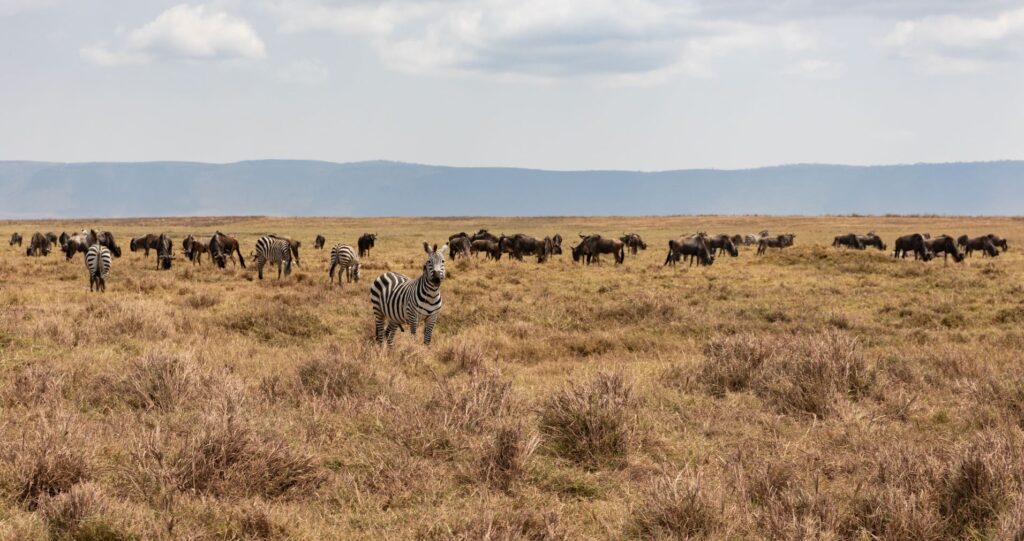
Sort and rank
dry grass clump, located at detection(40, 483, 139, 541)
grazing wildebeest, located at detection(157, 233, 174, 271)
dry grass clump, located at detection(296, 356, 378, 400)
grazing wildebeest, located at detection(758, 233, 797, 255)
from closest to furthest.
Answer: dry grass clump, located at detection(40, 483, 139, 541), dry grass clump, located at detection(296, 356, 378, 400), grazing wildebeest, located at detection(157, 233, 174, 271), grazing wildebeest, located at detection(758, 233, 797, 255)

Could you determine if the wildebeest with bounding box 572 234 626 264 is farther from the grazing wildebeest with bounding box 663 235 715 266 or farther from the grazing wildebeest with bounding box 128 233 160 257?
the grazing wildebeest with bounding box 128 233 160 257

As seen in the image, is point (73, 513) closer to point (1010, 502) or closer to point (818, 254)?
point (1010, 502)

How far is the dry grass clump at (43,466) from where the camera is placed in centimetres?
579

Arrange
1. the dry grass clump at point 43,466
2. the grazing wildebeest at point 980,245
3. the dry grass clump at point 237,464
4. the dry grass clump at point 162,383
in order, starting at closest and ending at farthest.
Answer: the dry grass clump at point 43,466 → the dry grass clump at point 237,464 → the dry grass clump at point 162,383 → the grazing wildebeest at point 980,245

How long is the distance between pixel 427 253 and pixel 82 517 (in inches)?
393

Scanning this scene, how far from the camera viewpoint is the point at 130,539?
5.12 metres

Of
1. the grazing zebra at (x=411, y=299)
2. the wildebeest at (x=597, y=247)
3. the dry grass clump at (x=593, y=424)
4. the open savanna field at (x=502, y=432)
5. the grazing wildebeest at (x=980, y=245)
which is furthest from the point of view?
the grazing wildebeest at (x=980, y=245)

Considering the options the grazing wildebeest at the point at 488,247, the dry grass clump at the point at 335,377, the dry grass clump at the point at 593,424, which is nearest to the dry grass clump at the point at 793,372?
the dry grass clump at the point at 593,424

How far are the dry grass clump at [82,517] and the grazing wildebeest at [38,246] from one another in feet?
134

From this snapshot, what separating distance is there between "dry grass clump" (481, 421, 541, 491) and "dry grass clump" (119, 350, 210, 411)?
390cm

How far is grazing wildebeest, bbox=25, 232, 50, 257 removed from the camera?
40422 mm

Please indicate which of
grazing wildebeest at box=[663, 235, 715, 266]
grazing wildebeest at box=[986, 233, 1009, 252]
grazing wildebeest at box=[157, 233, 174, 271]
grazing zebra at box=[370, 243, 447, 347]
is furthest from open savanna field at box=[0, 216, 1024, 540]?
grazing wildebeest at box=[986, 233, 1009, 252]

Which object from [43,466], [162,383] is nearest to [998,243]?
[162,383]

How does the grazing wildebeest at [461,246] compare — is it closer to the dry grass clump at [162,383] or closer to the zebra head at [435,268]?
the zebra head at [435,268]
